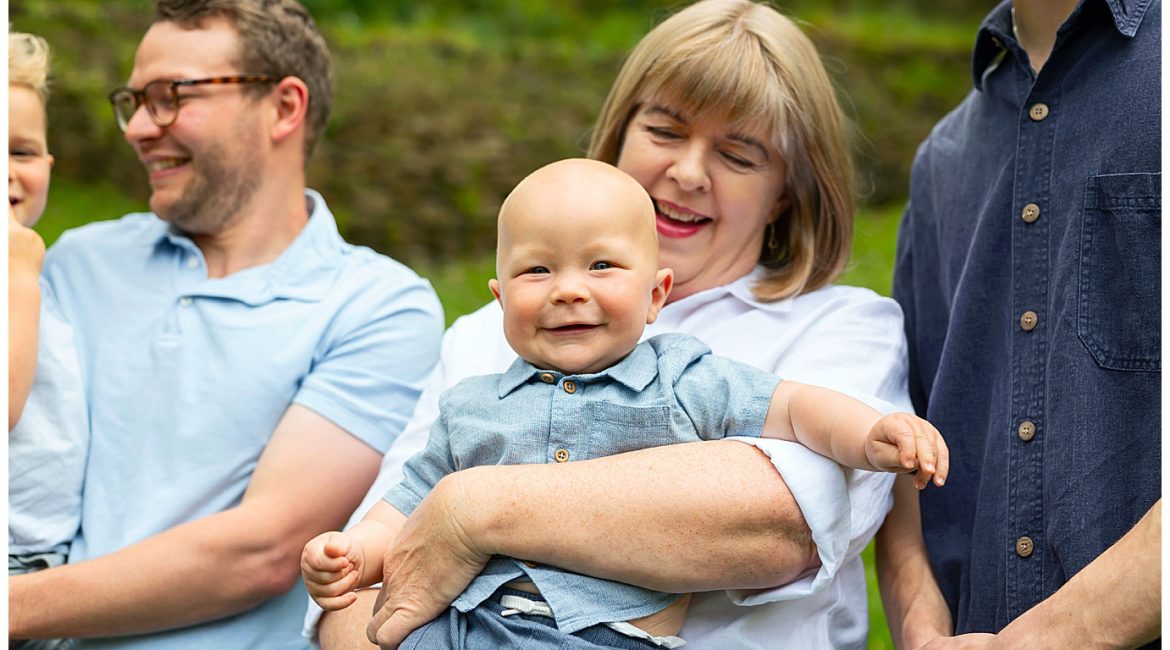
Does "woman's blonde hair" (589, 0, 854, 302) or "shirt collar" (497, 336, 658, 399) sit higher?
"woman's blonde hair" (589, 0, 854, 302)

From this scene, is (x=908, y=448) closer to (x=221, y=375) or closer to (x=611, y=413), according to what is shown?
(x=611, y=413)

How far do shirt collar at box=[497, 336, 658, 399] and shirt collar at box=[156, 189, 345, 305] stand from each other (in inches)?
36.7

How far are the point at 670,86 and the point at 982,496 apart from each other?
102 cm

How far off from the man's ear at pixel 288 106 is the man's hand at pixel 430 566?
1.40m

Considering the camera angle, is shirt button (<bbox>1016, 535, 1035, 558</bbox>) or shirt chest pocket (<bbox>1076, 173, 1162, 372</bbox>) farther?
shirt button (<bbox>1016, 535, 1035, 558</bbox>)

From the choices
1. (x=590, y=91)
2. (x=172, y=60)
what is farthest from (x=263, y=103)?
(x=590, y=91)

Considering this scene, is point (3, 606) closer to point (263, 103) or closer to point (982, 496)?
point (263, 103)

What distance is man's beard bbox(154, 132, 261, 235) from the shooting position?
3129mm

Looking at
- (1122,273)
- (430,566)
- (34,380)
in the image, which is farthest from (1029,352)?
(34,380)

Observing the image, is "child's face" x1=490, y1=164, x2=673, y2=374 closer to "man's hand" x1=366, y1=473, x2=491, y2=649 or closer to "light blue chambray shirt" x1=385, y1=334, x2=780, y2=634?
"light blue chambray shirt" x1=385, y1=334, x2=780, y2=634

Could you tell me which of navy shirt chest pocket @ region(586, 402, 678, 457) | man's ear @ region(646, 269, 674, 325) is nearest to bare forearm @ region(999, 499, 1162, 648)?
navy shirt chest pocket @ region(586, 402, 678, 457)

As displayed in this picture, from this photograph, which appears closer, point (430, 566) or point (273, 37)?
point (430, 566)

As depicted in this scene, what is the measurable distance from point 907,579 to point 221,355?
157cm

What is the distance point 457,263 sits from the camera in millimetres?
8570
